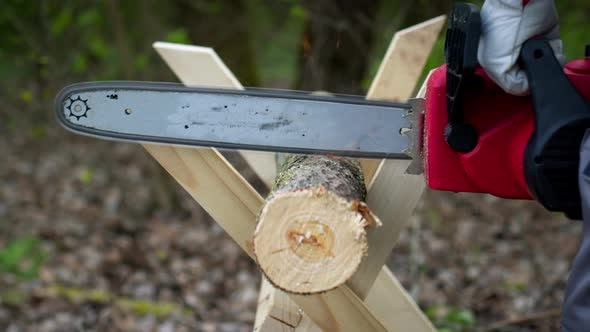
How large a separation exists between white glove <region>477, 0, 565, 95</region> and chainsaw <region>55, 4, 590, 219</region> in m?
0.03

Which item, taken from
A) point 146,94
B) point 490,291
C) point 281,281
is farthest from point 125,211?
point 281,281

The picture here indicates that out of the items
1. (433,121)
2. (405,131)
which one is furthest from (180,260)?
(433,121)

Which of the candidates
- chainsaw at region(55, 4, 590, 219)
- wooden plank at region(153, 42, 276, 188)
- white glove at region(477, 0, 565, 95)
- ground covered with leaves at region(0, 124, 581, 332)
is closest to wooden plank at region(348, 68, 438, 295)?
chainsaw at region(55, 4, 590, 219)

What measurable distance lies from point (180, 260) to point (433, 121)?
301cm

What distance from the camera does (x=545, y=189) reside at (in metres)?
1.48

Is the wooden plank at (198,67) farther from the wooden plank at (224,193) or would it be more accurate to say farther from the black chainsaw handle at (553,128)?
the black chainsaw handle at (553,128)

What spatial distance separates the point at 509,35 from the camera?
4.86 ft

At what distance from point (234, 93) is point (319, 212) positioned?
50 centimetres

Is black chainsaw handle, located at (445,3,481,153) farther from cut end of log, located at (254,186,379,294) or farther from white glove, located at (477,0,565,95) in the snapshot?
cut end of log, located at (254,186,379,294)

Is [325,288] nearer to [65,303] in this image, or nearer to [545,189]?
[545,189]

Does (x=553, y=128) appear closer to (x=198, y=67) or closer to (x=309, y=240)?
(x=309, y=240)

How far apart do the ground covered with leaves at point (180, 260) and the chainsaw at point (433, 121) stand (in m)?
1.45

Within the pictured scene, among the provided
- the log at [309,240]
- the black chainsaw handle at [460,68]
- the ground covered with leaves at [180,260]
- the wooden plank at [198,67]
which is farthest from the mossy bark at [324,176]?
the ground covered with leaves at [180,260]

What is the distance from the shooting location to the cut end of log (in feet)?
4.82
